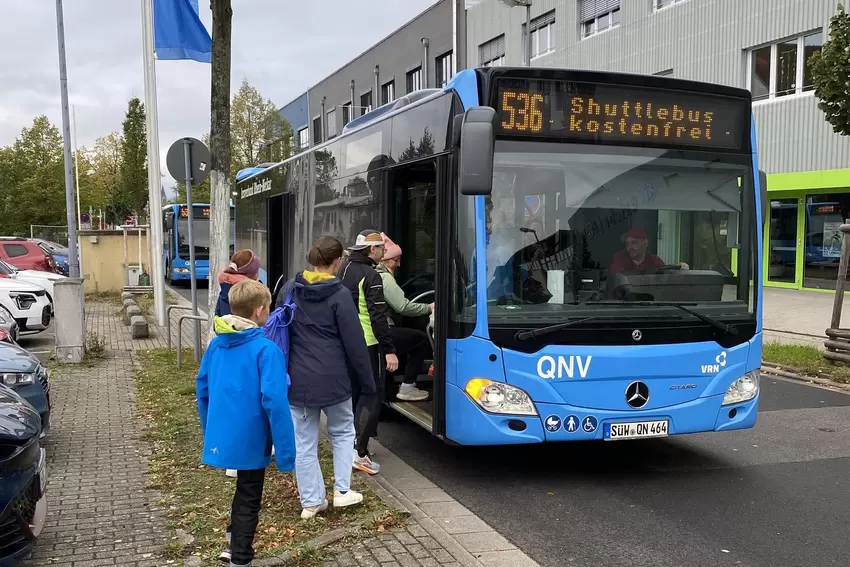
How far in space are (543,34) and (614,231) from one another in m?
27.8

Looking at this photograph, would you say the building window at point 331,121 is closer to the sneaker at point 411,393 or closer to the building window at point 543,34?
the building window at point 543,34

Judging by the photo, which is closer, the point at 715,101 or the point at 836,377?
the point at 715,101

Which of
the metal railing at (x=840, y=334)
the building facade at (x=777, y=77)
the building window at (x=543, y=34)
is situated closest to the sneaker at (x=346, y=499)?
the metal railing at (x=840, y=334)

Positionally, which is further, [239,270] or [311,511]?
[239,270]

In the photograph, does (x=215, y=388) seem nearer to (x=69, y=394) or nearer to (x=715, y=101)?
(x=715, y=101)

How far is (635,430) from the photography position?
18.8 ft

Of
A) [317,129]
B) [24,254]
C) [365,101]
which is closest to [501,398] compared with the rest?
[24,254]

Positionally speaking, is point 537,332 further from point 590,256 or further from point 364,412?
point 364,412

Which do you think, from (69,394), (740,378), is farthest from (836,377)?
(69,394)

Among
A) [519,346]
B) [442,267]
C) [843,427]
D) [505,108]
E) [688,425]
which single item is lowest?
[843,427]

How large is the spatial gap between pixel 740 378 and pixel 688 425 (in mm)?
593

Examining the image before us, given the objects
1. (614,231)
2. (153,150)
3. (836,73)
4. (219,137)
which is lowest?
(614,231)

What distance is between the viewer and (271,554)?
172 inches

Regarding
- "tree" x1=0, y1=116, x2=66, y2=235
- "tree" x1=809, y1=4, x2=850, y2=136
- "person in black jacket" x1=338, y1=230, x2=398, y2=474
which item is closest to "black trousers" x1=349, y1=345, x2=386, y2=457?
"person in black jacket" x1=338, y1=230, x2=398, y2=474
